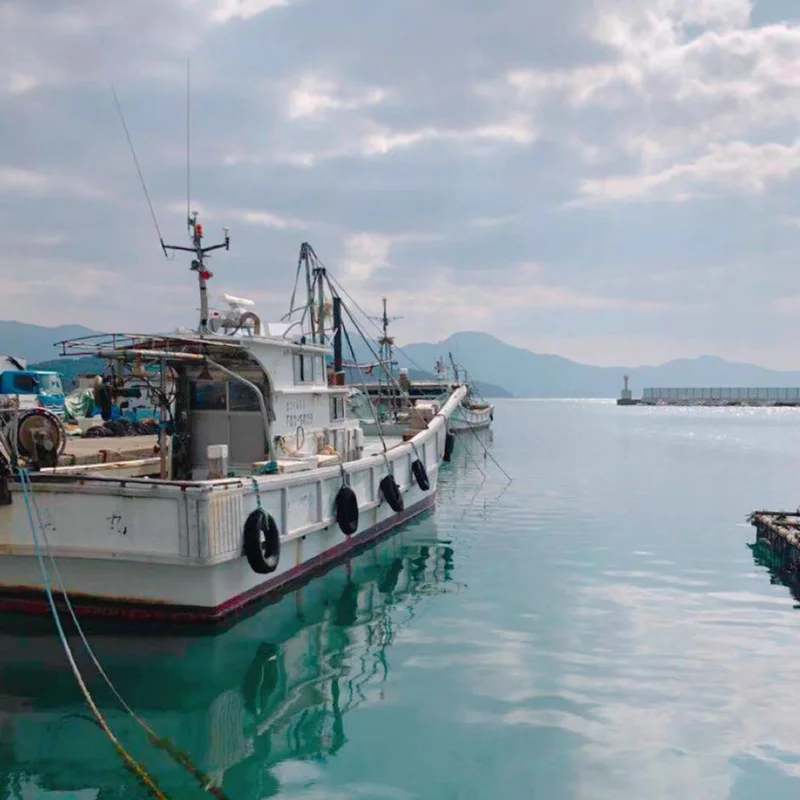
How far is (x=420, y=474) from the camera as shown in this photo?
20703mm

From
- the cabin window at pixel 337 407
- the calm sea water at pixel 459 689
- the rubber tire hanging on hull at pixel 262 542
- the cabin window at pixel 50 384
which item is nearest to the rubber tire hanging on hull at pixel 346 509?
the calm sea water at pixel 459 689

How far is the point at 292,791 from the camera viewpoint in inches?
275

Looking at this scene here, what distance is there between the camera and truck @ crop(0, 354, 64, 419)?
36.2 meters

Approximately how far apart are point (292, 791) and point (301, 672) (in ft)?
10.2

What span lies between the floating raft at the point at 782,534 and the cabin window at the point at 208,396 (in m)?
12.7

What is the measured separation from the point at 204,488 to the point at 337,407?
741cm

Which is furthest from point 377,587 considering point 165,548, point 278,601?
point 165,548

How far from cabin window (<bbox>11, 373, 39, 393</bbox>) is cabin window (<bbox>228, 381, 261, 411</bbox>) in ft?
92.2

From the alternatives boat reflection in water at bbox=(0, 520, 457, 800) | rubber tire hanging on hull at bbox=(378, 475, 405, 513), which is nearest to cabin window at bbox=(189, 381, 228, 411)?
boat reflection in water at bbox=(0, 520, 457, 800)

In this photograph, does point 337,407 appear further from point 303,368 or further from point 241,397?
point 241,397

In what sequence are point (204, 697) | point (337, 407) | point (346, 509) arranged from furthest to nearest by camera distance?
point (337, 407), point (346, 509), point (204, 697)

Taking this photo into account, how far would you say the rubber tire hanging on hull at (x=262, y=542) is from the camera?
11.3m

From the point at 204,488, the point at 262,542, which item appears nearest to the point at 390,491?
the point at 262,542

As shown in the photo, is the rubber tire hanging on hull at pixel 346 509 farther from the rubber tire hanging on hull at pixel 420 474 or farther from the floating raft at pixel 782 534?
the floating raft at pixel 782 534
